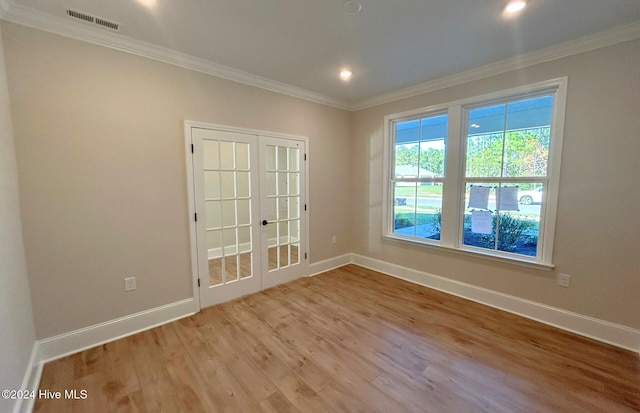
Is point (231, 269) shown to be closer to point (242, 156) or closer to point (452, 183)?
point (242, 156)

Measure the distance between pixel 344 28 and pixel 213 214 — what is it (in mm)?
2394

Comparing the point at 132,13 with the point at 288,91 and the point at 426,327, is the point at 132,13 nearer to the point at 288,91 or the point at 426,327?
the point at 288,91

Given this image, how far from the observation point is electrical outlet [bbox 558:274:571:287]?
2568mm

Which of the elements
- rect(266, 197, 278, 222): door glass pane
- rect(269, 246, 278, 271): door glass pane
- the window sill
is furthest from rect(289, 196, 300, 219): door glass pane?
the window sill

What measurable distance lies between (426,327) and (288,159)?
104 inches

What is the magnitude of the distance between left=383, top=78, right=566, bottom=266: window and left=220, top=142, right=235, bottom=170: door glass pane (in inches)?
90.0

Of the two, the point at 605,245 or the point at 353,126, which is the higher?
the point at 353,126

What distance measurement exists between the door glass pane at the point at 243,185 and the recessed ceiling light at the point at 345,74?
168cm

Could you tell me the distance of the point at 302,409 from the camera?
168 cm

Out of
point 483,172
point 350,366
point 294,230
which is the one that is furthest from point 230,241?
point 483,172

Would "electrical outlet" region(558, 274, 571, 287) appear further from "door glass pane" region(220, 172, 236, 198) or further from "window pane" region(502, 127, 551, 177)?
"door glass pane" region(220, 172, 236, 198)

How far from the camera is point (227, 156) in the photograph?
10.3ft

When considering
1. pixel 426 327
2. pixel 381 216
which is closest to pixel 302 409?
pixel 426 327

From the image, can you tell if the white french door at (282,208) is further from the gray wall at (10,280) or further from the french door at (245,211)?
the gray wall at (10,280)
